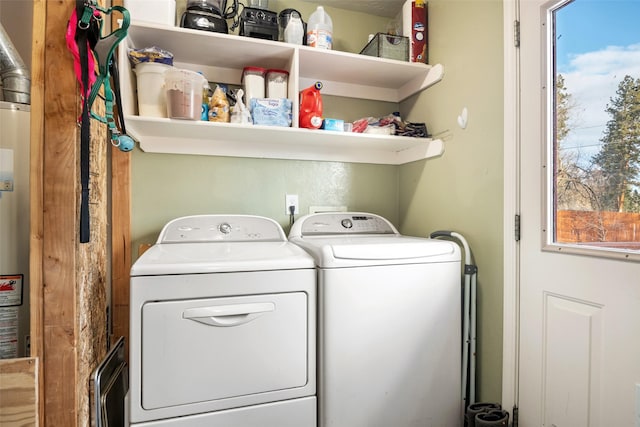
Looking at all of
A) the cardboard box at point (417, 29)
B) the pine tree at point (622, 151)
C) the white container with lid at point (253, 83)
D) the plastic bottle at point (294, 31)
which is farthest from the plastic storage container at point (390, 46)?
the pine tree at point (622, 151)

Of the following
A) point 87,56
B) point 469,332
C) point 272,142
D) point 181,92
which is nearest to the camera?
point 87,56

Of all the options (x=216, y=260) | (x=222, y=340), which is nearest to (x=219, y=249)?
(x=216, y=260)

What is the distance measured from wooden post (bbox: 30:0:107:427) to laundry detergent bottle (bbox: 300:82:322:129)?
37.6 inches

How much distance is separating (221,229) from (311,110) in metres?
0.78

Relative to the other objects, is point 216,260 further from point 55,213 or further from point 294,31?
point 294,31

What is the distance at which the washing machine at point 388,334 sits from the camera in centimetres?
127

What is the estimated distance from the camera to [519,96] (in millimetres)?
1343

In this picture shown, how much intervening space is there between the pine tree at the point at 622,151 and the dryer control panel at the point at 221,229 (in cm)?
137

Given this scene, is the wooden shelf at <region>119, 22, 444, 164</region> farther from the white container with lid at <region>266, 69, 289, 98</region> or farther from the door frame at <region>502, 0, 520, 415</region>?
the door frame at <region>502, 0, 520, 415</region>

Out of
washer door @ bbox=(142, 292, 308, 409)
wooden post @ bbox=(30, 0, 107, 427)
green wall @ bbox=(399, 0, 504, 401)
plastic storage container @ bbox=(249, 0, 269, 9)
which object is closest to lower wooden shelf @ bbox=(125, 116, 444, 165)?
green wall @ bbox=(399, 0, 504, 401)

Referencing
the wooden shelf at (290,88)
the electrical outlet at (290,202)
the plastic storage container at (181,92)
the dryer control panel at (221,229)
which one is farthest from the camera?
the electrical outlet at (290,202)

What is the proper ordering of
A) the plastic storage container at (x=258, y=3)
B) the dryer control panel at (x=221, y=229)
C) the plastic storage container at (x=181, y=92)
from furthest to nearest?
the plastic storage container at (x=258, y=3) → the dryer control panel at (x=221, y=229) → the plastic storage container at (x=181, y=92)

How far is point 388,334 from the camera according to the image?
1.34m

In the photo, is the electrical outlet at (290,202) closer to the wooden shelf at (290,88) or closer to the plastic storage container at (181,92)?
the wooden shelf at (290,88)
